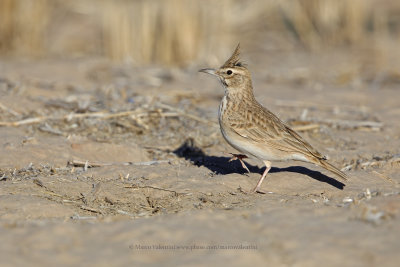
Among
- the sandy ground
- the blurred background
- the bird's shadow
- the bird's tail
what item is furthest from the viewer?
the blurred background

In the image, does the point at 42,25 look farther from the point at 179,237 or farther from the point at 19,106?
the point at 179,237

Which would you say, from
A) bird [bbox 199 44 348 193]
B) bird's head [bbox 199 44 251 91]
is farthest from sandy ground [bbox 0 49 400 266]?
bird's head [bbox 199 44 251 91]

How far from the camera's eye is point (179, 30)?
446 inches

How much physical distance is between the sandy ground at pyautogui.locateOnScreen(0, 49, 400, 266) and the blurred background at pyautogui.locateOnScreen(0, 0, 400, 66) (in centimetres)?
93

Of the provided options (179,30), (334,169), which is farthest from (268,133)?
(179,30)

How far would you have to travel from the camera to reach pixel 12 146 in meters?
6.12

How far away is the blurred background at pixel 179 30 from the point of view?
37.4ft

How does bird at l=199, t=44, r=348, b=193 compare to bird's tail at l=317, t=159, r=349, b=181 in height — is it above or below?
above

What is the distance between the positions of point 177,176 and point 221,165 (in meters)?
0.81

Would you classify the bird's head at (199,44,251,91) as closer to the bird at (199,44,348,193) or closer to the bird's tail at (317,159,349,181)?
the bird at (199,44,348,193)

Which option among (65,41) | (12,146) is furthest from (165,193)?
(65,41)

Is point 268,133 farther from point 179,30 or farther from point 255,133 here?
point 179,30

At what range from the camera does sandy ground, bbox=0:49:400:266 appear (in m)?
3.50

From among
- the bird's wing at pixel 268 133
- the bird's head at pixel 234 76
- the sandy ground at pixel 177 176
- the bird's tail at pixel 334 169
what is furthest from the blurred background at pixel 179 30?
A: the bird's tail at pixel 334 169
